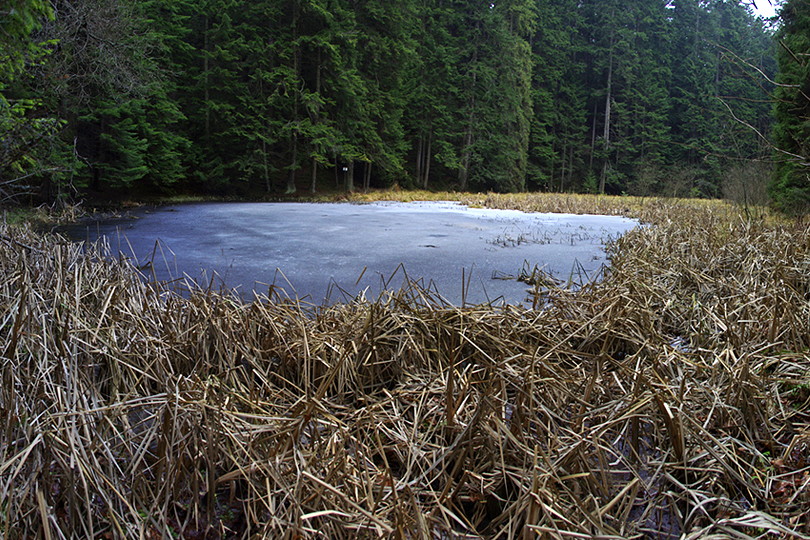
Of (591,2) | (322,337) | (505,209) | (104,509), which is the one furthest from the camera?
(591,2)

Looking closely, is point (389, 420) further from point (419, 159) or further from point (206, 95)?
point (419, 159)

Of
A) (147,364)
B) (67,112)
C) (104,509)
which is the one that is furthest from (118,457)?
(67,112)

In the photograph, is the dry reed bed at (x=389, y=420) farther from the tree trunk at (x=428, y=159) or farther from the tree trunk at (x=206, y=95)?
the tree trunk at (x=428, y=159)

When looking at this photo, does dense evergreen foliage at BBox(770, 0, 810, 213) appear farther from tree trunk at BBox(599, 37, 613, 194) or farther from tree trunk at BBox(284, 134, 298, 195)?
tree trunk at BBox(599, 37, 613, 194)

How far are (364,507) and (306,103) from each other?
19962 mm

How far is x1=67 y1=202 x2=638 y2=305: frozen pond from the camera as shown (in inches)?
154

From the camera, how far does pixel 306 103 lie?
19688 millimetres

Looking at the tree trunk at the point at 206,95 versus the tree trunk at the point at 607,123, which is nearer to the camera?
the tree trunk at the point at 206,95

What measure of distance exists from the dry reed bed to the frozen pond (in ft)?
1.49

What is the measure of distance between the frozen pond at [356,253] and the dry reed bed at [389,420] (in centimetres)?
45

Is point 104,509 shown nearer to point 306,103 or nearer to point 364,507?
point 364,507

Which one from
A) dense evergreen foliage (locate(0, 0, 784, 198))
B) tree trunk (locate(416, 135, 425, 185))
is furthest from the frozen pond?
tree trunk (locate(416, 135, 425, 185))

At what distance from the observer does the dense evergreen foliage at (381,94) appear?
12156 mm

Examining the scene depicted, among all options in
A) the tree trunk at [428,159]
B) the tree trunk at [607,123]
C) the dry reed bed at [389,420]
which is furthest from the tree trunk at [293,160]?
the tree trunk at [607,123]
